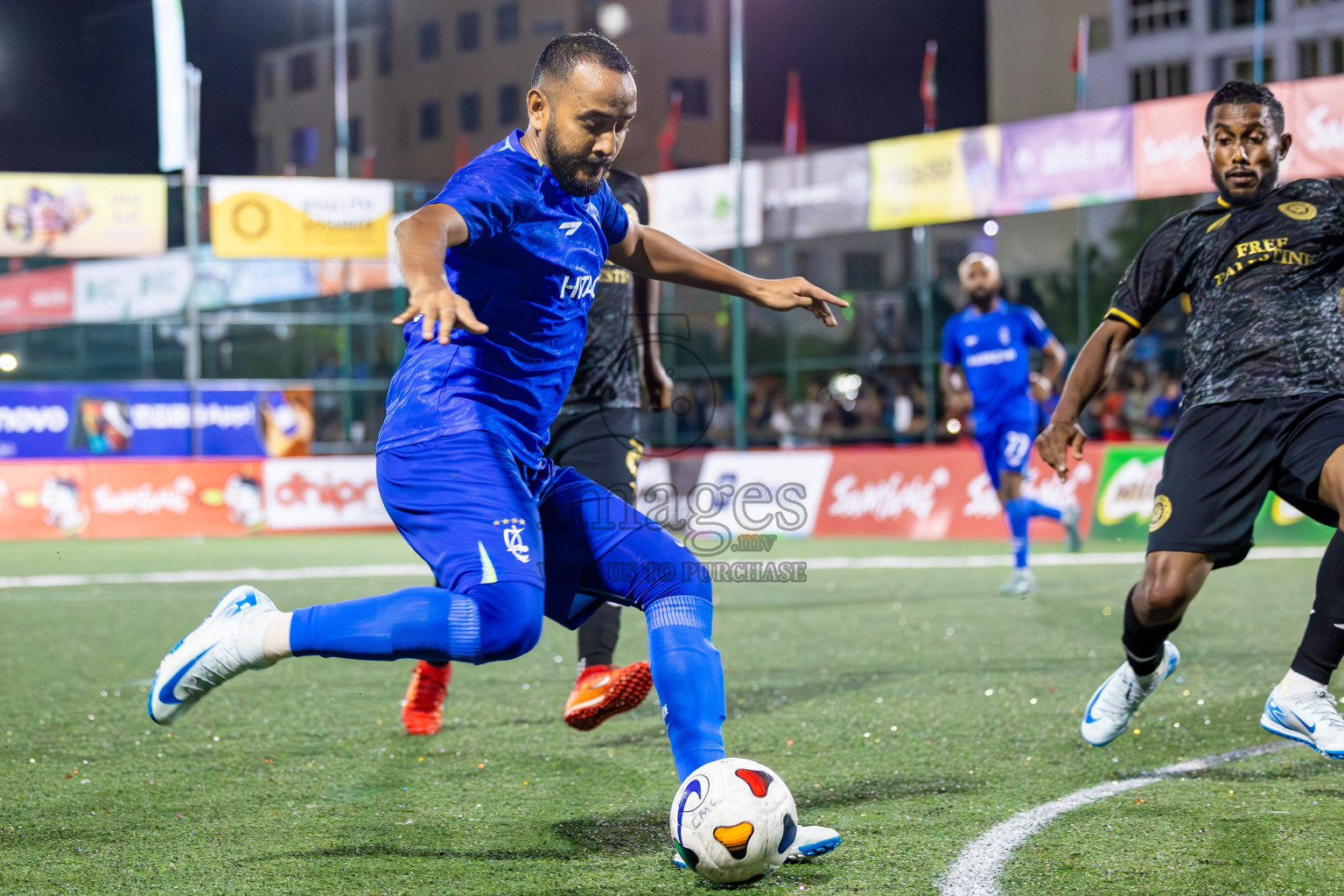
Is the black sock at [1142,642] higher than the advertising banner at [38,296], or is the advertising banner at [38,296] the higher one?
the advertising banner at [38,296]

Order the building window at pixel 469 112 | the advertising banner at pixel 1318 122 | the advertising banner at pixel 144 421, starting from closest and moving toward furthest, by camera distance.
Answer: the advertising banner at pixel 1318 122
the advertising banner at pixel 144 421
the building window at pixel 469 112

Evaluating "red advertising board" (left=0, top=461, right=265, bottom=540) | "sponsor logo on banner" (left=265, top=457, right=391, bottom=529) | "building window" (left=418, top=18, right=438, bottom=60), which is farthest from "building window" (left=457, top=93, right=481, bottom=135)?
"red advertising board" (left=0, top=461, right=265, bottom=540)

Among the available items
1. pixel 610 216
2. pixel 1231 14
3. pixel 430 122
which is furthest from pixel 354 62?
pixel 610 216

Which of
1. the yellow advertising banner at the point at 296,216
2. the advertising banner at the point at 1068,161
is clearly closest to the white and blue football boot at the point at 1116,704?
the advertising banner at the point at 1068,161

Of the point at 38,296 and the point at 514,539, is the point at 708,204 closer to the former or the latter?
the point at 38,296

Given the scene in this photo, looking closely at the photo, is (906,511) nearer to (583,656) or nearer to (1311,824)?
(583,656)

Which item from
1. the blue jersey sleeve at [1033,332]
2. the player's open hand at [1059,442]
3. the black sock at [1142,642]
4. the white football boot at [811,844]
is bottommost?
the white football boot at [811,844]

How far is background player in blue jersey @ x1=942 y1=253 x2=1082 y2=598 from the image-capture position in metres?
10.3

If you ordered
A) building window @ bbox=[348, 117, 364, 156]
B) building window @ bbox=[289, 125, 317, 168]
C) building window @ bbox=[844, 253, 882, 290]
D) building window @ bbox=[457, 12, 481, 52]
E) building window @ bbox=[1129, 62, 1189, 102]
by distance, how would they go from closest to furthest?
building window @ bbox=[844, 253, 882, 290], building window @ bbox=[1129, 62, 1189, 102], building window @ bbox=[457, 12, 481, 52], building window @ bbox=[348, 117, 364, 156], building window @ bbox=[289, 125, 317, 168]

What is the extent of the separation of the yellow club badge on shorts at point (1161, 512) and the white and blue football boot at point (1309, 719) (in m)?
0.62

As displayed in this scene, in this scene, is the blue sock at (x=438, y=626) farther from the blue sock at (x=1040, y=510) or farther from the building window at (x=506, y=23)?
the building window at (x=506, y=23)

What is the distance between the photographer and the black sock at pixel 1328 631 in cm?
430

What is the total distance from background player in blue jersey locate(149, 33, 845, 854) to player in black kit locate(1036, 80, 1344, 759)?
Result: 5.32ft

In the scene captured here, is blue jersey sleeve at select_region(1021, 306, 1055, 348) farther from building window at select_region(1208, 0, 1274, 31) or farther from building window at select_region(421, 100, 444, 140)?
building window at select_region(421, 100, 444, 140)
